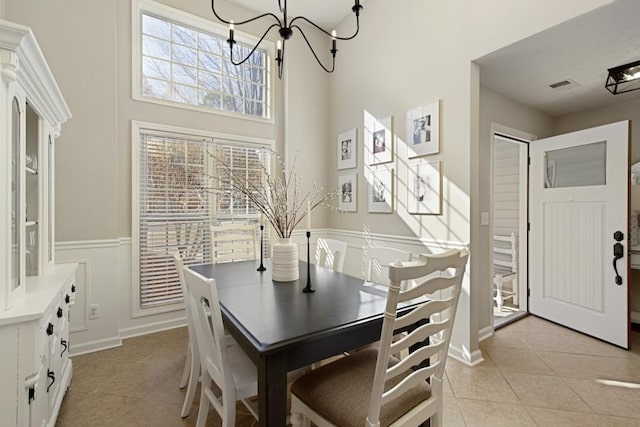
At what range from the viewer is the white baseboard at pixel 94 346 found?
2.55 m

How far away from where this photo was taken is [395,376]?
1127 millimetres

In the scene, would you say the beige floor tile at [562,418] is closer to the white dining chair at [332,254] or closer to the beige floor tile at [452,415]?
the beige floor tile at [452,415]

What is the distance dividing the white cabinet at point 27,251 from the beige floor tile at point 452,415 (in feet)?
6.91

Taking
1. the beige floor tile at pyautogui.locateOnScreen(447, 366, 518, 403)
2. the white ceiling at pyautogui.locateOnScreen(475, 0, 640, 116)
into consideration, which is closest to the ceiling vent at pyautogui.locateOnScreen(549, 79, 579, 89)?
the white ceiling at pyautogui.locateOnScreen(475, 0, 640, 116)

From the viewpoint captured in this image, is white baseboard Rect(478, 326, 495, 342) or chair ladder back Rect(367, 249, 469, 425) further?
white baseboard Rect(478, 326, 495, 342)

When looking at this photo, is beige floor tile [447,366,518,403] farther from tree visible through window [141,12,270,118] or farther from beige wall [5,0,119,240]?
tree visible through window [141,12,270,118]

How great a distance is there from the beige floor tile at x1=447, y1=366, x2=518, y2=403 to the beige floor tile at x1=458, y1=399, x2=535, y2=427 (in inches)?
2.4

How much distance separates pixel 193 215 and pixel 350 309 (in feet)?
7.86

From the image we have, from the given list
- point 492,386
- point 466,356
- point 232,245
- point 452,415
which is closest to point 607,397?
point 492,386

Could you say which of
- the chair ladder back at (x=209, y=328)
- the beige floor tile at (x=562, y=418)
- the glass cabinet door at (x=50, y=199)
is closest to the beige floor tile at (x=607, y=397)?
the beige floor tile at (x=562, y=418)

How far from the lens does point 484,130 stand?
2939 mm

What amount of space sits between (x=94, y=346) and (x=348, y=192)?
303 cm

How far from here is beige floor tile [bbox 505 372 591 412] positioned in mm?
1899

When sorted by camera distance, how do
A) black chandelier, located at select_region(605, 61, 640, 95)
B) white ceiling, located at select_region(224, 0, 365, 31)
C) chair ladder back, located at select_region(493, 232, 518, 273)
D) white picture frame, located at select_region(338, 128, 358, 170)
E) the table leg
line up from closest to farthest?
1. the table leg
2. black chandelier, located at select_region(605, 61, 640, 95)
3. white ceiling, located at select_region(224, 0, 365, 31)
4. white picture frame, located at select_region(338, 128, 358, 170)
5. chair ladder back, located at select_region(493, 232, 518, 273)
